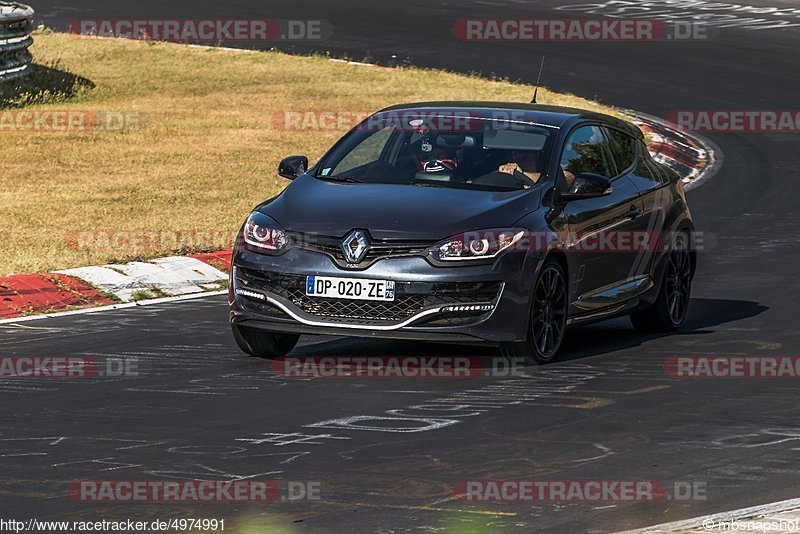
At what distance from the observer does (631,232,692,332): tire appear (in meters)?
12.8

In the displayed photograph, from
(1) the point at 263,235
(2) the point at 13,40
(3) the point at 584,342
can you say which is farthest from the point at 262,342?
(2) the point at 13,40

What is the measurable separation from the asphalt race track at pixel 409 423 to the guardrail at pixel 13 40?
12.3 metres

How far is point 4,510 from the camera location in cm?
733

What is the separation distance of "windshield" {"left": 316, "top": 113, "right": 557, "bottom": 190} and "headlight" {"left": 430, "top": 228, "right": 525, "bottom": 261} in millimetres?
716

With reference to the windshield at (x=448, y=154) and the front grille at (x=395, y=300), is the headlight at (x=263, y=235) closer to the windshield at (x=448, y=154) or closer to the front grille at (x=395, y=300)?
the front grille at (x=395, y=300)

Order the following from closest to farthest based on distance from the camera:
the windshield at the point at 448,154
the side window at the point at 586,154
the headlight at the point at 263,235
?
the headlight at the point at 263,235 → the windshield at the point at 448,154 → the side window at the point at 586,154

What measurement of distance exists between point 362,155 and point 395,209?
1.05 m

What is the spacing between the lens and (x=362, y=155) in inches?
460

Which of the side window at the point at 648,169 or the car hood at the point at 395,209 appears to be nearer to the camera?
the car hood at the point at 395,209

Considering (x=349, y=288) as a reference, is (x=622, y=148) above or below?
above

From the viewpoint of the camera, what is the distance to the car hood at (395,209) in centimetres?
1055

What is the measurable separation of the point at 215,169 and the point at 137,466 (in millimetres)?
13339

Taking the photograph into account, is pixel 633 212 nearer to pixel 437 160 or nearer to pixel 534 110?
pixel 534 110

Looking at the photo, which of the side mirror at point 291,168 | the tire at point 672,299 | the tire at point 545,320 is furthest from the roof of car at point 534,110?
the tire at point 545,320
